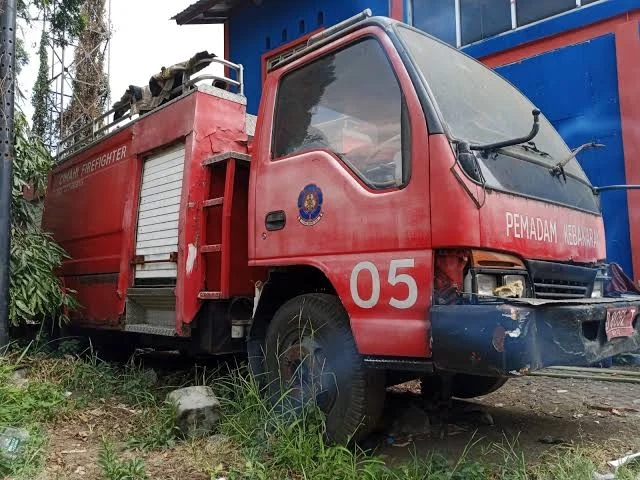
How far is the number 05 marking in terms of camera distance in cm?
264

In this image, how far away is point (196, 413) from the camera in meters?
→ 3.43

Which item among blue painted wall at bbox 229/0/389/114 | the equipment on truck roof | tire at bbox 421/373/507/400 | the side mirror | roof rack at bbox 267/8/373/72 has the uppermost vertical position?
blue painted wall at bbox 229/0/389/114

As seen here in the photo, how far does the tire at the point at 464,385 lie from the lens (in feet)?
12.8

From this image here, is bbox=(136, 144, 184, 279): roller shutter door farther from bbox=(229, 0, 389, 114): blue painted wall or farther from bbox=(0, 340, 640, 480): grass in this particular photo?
bbox=(229, 0, 389, 114): blue painted wall

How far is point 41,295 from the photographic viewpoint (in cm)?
507

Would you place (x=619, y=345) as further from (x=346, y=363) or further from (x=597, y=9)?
(x=597, y=9)

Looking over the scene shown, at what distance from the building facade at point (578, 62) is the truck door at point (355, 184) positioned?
4.60 metres

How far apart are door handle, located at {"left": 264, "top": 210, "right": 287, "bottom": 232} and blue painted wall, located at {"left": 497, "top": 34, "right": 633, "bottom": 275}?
189 inches

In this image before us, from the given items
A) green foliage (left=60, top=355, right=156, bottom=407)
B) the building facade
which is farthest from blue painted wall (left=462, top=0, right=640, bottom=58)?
green foliage (left=60, top=355, right=156, bottom=407)

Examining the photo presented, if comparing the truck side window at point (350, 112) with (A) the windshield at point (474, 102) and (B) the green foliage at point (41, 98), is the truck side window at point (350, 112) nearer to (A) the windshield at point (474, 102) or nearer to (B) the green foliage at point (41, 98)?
(A) the windshield at point (474, 102)

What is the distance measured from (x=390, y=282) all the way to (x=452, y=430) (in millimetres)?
1411

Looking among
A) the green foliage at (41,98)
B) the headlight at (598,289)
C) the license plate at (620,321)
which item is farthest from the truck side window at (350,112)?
the green foliage at (41,98)

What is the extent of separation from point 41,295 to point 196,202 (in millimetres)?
2084

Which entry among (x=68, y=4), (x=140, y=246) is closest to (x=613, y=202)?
(x=140, y=246)
